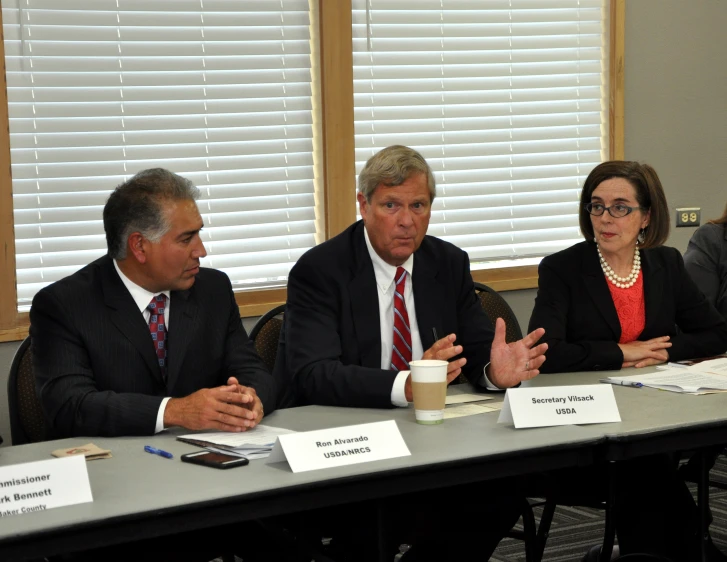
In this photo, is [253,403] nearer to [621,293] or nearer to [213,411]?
[213,411]

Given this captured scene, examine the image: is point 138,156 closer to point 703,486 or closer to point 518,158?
point 518,158

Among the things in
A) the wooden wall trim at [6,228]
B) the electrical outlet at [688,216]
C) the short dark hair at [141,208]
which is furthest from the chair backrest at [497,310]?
the electrical outlet at [688,216]

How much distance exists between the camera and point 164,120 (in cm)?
409

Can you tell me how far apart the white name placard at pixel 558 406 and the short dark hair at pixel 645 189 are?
1.10 meters

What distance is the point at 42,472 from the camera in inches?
71.4

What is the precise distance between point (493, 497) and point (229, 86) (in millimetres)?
2342

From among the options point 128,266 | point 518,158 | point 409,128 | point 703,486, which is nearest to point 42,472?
point 128,266

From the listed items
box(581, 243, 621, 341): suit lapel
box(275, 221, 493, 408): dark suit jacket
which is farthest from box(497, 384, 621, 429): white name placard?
box(581, 243, 621, 341): suit lapel

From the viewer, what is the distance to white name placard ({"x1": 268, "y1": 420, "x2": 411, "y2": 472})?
201 cm

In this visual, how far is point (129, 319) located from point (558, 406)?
1123mm

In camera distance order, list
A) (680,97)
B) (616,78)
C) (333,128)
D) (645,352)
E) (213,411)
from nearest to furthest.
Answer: (213,411) → (645,352) → (333,128) → (616,78) → (680,97)

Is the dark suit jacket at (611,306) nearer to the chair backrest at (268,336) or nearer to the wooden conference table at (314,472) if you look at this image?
the wooden conference table at (314,472)

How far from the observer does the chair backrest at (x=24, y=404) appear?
8.73ft

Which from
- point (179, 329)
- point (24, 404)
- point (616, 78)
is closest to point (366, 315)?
point (179, 329)
